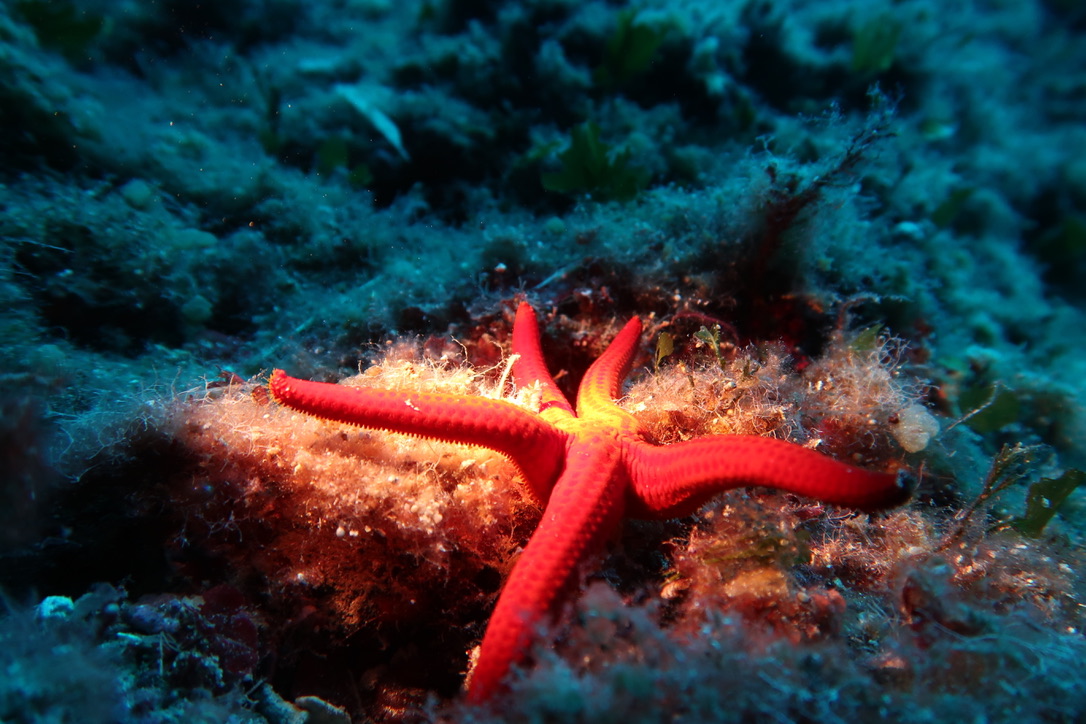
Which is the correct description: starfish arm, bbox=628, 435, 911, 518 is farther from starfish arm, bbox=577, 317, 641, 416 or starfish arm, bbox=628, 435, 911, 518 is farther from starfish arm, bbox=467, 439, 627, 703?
starfish arm, bbox=577, 317, 641, 416

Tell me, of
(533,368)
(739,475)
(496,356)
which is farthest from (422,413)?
(496,356)

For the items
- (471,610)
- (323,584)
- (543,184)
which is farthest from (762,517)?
(543,184)

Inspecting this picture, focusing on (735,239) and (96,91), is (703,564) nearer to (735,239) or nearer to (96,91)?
(735,239)

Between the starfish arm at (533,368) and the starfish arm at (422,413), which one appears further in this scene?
the starfish arm at (533,368)

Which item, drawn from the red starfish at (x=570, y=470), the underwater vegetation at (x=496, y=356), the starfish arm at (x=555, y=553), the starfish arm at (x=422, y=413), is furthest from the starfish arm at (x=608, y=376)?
the starfish arm at (x=422, y=413)

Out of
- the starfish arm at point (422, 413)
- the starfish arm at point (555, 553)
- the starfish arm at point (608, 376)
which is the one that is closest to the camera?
the starfish arm at point (555, 553)

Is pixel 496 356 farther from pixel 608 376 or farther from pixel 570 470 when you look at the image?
pixel 570 470

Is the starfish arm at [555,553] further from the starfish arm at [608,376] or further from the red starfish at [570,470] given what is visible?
the starfish arm at [608,376]
